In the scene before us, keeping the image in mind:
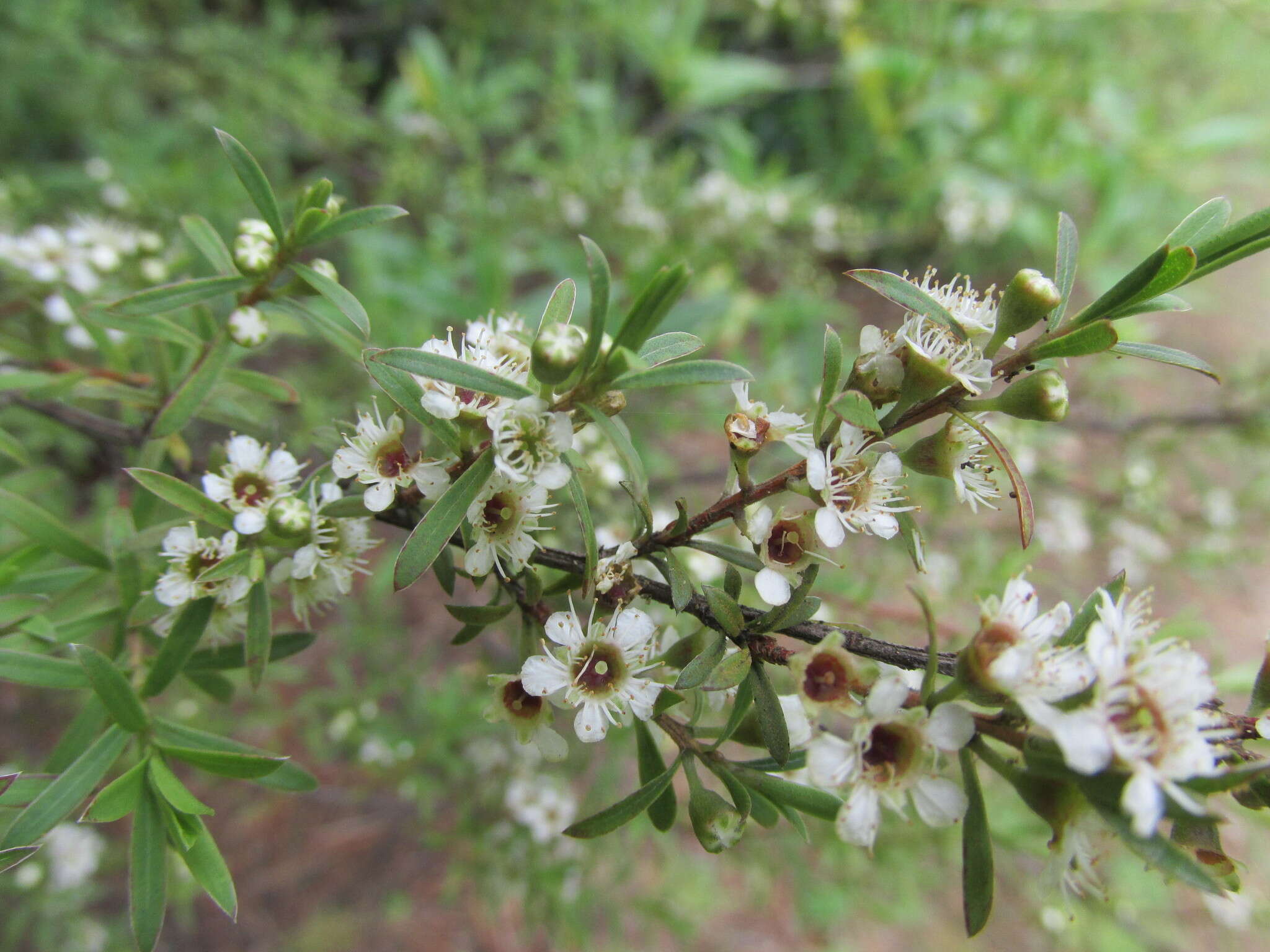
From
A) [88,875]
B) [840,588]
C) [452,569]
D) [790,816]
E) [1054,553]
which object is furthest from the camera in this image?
[1054,553]

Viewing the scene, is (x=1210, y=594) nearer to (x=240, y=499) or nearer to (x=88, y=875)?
(x=240, y=499)

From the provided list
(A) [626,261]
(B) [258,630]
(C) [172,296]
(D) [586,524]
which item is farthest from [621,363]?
(A) [626,261]

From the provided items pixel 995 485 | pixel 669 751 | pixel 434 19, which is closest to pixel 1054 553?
pixel 669 751

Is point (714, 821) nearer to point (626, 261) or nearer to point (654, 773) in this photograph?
point (654, 773)

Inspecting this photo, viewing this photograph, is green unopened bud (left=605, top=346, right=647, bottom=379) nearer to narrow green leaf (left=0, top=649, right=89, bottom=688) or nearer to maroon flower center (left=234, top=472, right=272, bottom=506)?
maroon flower center (left=234, top=472, right=272, bottom=506)

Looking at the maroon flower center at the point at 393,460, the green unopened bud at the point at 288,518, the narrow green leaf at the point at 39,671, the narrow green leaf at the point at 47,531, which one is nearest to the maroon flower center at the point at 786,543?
the maroon flower center at the point at 393,460

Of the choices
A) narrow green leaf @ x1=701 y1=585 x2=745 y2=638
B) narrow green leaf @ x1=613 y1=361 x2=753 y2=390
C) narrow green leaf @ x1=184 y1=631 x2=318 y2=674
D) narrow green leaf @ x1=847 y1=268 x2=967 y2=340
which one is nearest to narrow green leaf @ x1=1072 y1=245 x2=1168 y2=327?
narrow green leaf @ x1=847 y1=268 x2=967 y2=340
